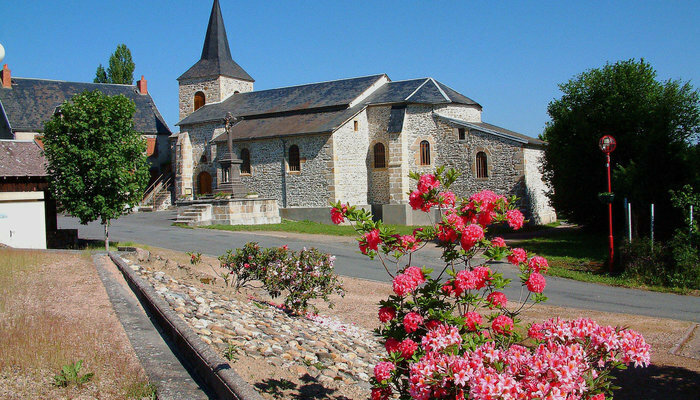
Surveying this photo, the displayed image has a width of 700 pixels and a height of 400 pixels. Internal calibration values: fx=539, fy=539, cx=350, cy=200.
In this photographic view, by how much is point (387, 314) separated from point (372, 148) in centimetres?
2611

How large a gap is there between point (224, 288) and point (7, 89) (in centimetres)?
3646

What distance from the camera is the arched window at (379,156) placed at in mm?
29609

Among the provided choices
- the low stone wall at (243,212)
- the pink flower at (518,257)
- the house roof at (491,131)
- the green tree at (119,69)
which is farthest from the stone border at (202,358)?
the green tree at (119,69)

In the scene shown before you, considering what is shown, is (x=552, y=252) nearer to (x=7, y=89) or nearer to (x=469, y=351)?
(x=469, y=351)

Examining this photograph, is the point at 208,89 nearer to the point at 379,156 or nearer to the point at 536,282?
the point at 379,156

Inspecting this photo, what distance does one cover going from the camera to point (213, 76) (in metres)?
36.7

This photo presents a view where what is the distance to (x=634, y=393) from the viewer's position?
595cm

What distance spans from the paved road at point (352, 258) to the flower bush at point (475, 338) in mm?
7109

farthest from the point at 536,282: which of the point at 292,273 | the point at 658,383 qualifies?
the point at 292,273

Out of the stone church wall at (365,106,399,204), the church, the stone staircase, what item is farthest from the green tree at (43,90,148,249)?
the stone church wall at (365,106,399,204)

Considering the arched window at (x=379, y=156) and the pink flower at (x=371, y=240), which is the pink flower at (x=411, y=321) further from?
the arched window at (x=379, y=156)

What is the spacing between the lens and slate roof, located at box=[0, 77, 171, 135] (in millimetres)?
36719

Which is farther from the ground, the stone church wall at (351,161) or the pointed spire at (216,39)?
the pointed spire at (216,39)

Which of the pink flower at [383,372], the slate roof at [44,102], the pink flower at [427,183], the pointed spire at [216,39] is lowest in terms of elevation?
the pink flower at [383,372]
